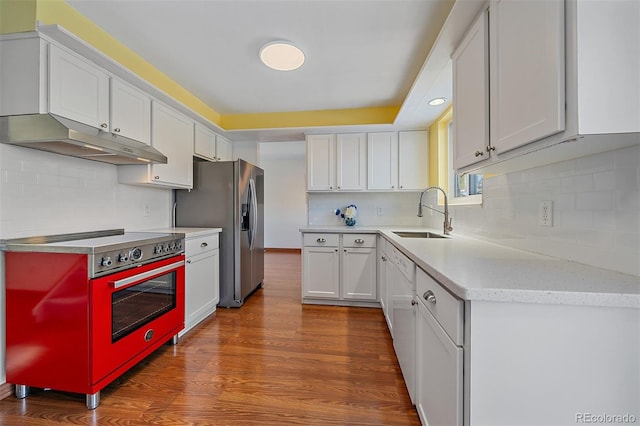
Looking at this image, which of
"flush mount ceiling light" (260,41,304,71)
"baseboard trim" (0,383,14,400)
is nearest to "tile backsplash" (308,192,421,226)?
"flush mount ceiling light" (260,41,304,71)

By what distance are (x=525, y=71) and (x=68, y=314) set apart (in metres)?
2.44

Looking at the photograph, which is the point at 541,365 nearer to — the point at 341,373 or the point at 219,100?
the point at 341,373

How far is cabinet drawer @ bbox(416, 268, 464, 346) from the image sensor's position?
0.84m

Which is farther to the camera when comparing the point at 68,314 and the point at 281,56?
the point at 281,56

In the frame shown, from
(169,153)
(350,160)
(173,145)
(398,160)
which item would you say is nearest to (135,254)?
(169,153)

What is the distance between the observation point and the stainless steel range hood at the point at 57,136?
4.99ft

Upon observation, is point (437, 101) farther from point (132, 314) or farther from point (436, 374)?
point (132, 314)

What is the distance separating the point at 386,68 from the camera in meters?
2.40

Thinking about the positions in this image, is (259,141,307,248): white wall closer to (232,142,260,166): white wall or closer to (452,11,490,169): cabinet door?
(232,142,260,166): white wall

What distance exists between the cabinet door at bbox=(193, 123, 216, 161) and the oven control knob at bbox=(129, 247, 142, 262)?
1577 millimetres

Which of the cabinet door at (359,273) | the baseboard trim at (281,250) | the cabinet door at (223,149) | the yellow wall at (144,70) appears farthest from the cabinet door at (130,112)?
the baseboard trim at (281,250)

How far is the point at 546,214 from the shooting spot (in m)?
1.30

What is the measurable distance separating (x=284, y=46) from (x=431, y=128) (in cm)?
198

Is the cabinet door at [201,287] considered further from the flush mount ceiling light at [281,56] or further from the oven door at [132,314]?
the flush mount ceiling light at [281,56]
